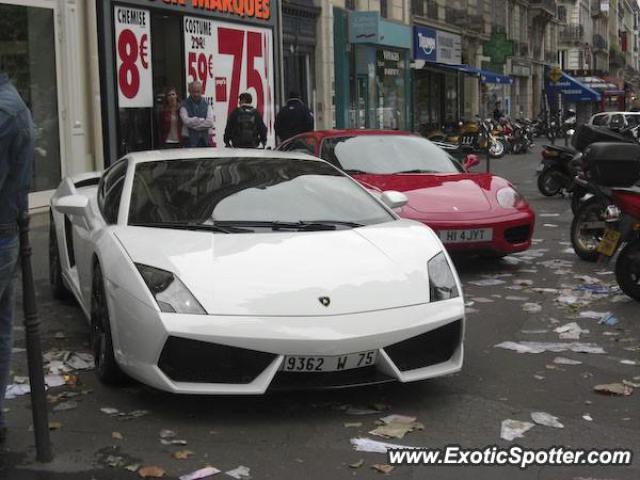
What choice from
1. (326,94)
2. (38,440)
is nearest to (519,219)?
(38,440)

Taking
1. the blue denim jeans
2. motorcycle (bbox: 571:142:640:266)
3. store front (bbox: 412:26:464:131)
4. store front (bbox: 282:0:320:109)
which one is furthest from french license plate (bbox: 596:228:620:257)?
store front (bbox: 412:26:464:131)

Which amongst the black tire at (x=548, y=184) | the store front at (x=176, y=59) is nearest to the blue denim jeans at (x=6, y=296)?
the store front at (x=176, y=59)

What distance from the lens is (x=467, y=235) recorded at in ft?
28.5

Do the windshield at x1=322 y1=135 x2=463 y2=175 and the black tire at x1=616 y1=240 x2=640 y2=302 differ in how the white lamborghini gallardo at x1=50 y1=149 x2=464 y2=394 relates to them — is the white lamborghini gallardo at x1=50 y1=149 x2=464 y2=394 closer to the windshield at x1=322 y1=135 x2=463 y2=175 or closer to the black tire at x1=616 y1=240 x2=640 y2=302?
the black tire at x1=616 y1=240 x2=640 y2=302

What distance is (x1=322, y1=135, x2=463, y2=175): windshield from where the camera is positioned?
32.4 feet

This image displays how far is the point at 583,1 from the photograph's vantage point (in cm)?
8031

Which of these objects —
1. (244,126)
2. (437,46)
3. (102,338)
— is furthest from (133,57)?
(437,46)

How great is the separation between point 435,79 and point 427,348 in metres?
31.9

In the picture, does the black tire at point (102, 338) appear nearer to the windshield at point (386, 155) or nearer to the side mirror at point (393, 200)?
the side mirror at point (393, 200)

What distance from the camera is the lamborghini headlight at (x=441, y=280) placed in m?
5.04

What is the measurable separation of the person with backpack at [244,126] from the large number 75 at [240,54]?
12.7ft

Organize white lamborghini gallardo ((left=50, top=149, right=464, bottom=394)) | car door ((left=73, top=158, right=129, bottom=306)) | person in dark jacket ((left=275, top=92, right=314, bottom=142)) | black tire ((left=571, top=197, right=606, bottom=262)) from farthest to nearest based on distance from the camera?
1. person in dark jacket ((left=275, top=92, right=314, bottom=142))
2. black tire ((left=571, top=197, right=606, bottom=262))
3. car door ((left=73, top=158, right=129, bottom=306))
4. white lamborghini gallardo ((left=50, top=149, right=464, bottom=394))

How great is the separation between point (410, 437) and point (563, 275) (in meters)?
4.90

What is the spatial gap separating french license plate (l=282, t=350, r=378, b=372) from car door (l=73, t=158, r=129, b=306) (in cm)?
163
